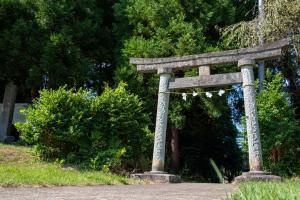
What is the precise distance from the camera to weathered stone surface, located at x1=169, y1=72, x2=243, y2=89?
9.97m

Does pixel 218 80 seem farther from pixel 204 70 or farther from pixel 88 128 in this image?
pixel 88 128

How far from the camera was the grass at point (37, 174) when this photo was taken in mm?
6931

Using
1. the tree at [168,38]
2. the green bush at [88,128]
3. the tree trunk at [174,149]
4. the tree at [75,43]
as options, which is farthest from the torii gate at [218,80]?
A: the tree trunk at [174,149]

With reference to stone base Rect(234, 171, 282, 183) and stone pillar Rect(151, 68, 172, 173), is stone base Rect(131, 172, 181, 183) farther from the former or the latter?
stone base Rect(234, 171, 282, 183)

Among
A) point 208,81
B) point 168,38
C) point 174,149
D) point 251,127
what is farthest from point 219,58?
point 174,149

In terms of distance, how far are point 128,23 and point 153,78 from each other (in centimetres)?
252

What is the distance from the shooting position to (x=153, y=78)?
42.0 feet

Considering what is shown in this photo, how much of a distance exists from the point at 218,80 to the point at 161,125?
1782mm

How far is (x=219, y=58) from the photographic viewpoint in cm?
1016

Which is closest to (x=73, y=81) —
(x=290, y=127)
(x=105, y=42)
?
(x=105, y=42)

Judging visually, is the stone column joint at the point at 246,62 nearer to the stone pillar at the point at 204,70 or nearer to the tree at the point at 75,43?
the stone pillar at the point at 204,70

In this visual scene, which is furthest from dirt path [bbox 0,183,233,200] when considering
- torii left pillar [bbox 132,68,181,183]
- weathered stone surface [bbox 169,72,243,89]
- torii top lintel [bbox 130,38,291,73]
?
torii top lintel [bbox 130,38,291,73]

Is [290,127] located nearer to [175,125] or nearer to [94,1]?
[175,125]

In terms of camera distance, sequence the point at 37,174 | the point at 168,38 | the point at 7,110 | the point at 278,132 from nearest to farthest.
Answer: the point at 37,174
the point at 278,132
the point at 168,38
the point at 7,110
